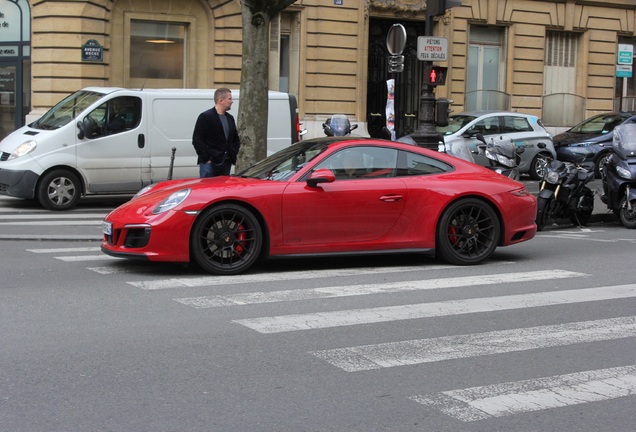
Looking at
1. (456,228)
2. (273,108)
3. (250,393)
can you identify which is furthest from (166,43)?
(250,393)

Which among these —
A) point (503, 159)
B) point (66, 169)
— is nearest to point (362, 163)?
point (503, 159)

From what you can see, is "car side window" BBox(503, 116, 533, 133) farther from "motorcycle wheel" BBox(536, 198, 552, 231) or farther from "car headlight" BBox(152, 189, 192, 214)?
"car headlight" BBox(152, 189, 192, 214)

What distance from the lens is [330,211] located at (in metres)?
9.55

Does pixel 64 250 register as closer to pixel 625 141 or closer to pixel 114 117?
pixel 114 117

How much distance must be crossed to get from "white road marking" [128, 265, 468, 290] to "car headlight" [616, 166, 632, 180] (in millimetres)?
5286

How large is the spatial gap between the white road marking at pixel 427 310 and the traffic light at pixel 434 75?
8798mm

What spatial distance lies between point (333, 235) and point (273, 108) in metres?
8.19

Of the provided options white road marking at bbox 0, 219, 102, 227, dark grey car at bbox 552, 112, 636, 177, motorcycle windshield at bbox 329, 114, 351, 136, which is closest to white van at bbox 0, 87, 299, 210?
white road marking at bbox 0, 219, 102, 227

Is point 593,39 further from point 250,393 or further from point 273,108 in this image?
point 250,393

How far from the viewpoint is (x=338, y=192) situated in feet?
31.4

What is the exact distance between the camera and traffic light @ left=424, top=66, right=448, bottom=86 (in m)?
17.3

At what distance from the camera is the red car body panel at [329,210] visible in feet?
29.9

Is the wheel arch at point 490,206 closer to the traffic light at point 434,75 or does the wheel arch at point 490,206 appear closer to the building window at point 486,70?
the traffic light at point 434,75

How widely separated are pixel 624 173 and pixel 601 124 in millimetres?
11994
